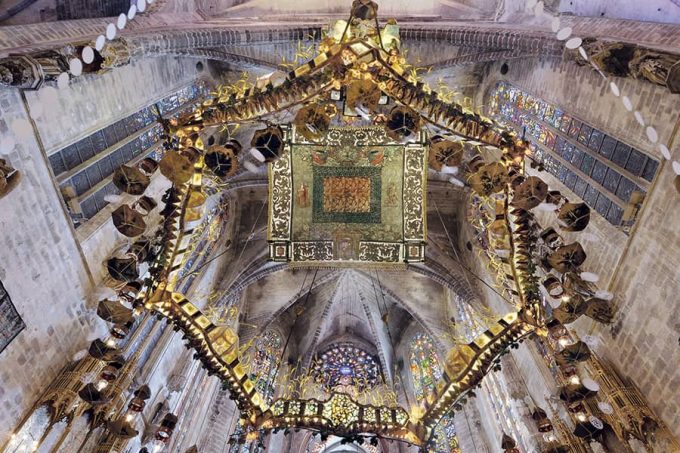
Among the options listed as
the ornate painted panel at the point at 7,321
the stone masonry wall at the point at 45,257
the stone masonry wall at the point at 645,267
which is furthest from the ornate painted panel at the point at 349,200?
the ornate painted panel at the point at 7,321

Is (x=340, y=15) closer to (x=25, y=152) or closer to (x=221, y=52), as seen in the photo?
(x=221, y=52)

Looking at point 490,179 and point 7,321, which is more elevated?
point 490,179

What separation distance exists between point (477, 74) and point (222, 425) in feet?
42.6

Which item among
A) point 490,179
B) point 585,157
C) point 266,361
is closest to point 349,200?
point 490,179

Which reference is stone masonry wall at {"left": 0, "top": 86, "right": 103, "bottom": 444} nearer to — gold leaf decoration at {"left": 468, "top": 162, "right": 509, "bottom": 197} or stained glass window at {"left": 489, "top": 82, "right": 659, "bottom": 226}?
gold leaf decoration at {"left": 468, "top": 162, "right": 509, "bottom": 197}

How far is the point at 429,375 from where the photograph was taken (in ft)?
50.3

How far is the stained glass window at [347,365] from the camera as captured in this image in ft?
56.7

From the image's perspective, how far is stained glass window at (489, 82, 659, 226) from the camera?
7.68m

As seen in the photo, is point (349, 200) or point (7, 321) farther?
point (349, 200)

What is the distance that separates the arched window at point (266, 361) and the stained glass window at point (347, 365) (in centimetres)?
171

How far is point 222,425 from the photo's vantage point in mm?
12844

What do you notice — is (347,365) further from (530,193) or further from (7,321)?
(530,193)

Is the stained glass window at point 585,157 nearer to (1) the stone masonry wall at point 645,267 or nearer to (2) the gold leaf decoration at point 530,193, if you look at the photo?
(1) the stone masonry wall at point 645,267

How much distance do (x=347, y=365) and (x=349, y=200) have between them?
10.9m
